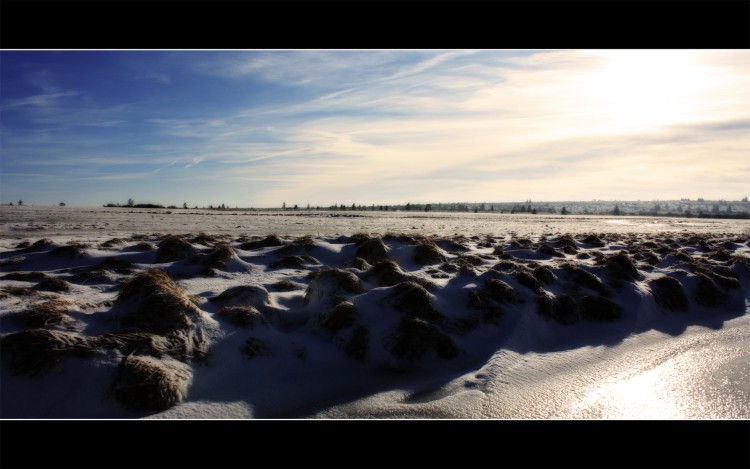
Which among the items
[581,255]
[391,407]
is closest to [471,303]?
[391,407]

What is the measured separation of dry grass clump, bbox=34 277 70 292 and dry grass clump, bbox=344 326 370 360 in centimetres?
430

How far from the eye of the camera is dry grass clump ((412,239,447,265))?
9312mm

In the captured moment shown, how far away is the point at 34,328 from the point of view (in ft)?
14.1

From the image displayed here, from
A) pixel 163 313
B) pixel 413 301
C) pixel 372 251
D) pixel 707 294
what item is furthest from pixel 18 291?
pixel 707 294

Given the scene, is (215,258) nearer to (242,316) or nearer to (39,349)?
(242,316)

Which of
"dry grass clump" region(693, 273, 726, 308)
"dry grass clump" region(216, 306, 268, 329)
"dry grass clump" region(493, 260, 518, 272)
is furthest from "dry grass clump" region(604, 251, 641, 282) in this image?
"dry grass clump" region(216, 306, 268, 329)

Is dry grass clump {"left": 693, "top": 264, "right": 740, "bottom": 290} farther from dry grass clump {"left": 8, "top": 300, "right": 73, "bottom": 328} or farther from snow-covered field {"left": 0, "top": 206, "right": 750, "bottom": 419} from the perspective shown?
dry grass clump {"left": 8, "top": 300, "right": 73, "bottom": 328}

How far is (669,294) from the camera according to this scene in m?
7.79

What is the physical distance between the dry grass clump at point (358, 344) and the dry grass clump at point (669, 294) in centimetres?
572

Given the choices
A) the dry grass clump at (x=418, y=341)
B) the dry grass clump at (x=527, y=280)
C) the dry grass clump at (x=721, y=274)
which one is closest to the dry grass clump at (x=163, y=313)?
the dry grass clump at (x=418, y=341)

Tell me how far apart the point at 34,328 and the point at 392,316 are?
3996 mm
